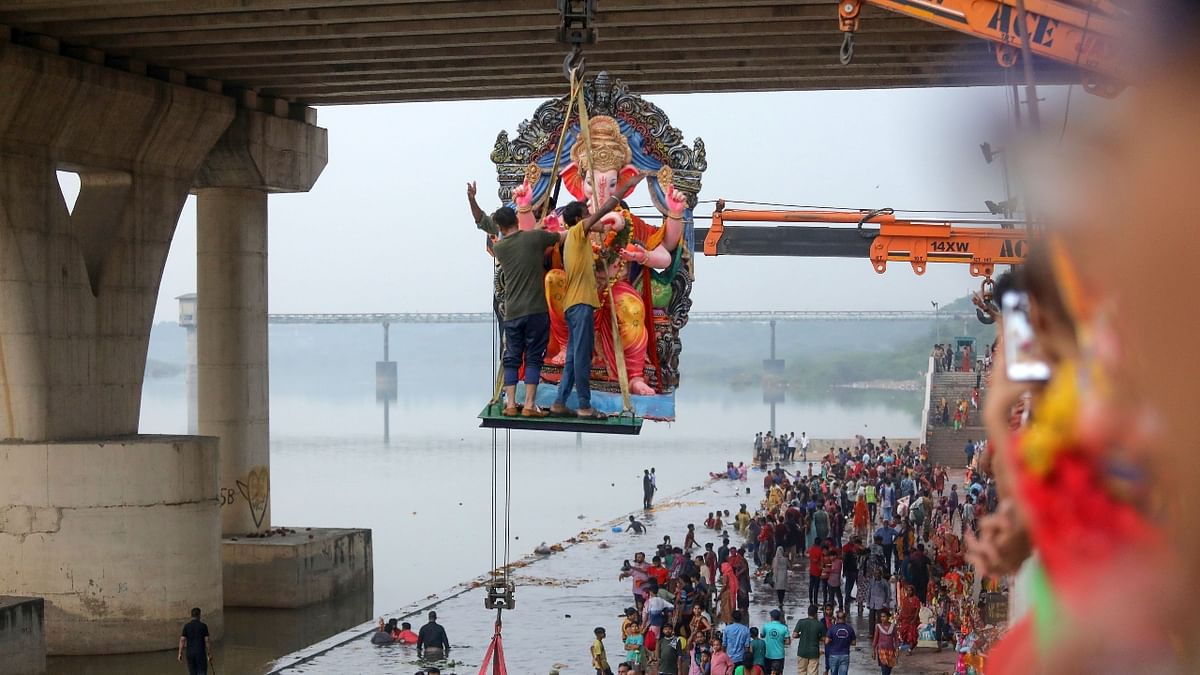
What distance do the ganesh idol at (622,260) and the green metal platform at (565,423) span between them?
497 millimetres

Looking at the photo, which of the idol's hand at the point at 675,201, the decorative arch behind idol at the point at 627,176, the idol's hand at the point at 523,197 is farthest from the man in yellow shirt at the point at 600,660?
the idol's hand at the point at 523,197

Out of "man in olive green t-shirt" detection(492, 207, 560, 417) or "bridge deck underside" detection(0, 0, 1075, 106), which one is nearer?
"man in olive green t-shirt" detection(492, 207, 560, 417)

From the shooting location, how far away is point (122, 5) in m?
24.0

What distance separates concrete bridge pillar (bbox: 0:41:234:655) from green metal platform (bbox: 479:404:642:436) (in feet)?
45.1

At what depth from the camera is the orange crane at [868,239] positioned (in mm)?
33156

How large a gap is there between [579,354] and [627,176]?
1724 mm

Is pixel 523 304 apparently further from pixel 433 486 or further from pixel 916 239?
pixel 433 486

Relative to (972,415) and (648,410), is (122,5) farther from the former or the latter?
(972,415)

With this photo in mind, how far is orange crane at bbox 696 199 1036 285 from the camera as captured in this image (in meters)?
33.2

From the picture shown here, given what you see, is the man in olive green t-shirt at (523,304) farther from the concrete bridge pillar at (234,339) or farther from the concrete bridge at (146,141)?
the concrete bridge pillar at (234,339)

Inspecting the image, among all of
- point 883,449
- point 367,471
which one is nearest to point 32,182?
point 883,449

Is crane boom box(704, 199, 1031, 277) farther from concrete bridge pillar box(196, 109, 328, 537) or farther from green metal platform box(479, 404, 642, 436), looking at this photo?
green metal platform box(479, 404, 642, 436)

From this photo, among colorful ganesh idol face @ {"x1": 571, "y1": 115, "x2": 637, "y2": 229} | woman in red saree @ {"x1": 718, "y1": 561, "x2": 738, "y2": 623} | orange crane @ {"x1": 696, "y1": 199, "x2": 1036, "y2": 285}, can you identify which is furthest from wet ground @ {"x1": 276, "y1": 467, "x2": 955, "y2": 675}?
colorful ganesh idol face @ {"x1": 571, "y1": 115, "x2": 637, "y2": 229}

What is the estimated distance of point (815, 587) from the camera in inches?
1022
